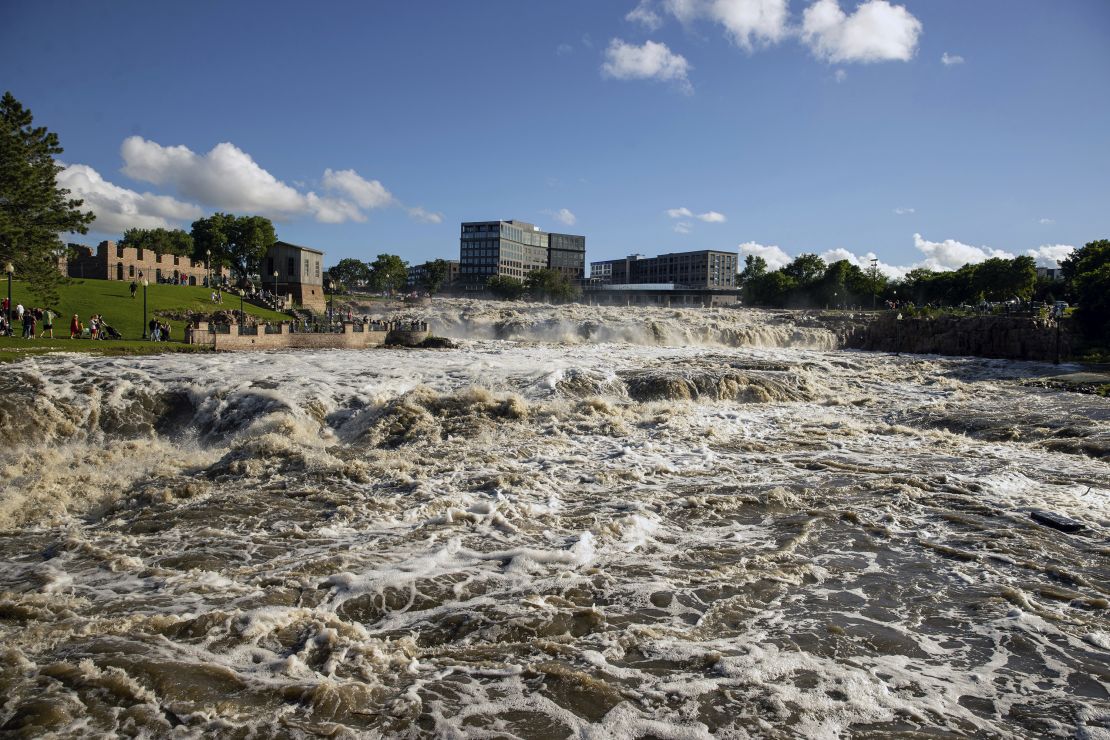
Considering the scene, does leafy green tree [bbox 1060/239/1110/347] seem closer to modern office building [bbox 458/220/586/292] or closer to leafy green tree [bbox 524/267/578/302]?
leafy green tree [bbox 524/267/578/302]

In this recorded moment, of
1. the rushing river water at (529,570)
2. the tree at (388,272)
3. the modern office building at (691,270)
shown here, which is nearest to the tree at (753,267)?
the modern office building at (691,270)

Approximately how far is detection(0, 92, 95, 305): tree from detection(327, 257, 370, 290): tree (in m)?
113

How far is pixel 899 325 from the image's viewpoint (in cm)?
4916

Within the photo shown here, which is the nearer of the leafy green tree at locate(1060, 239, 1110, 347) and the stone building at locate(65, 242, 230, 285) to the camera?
the leafy green tree at locate(1060, 239, 1110, 347)

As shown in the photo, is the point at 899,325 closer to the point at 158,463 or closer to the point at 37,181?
the point at 158,463

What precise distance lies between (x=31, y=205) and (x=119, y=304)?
11473 millimetres

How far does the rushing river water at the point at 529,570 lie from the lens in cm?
500

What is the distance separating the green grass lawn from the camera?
32562mm

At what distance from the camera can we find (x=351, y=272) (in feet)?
461

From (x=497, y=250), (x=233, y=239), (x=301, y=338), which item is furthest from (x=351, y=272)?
(x=301, y=338)

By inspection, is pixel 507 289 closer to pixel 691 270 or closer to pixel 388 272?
pixel 388 272

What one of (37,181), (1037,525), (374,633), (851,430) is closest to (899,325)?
(851,430)

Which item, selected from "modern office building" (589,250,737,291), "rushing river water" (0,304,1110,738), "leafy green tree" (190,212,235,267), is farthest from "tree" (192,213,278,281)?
"modern office building" (589,250,737,291)

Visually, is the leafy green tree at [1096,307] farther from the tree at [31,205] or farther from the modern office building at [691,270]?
the modern office building at [691,270]
